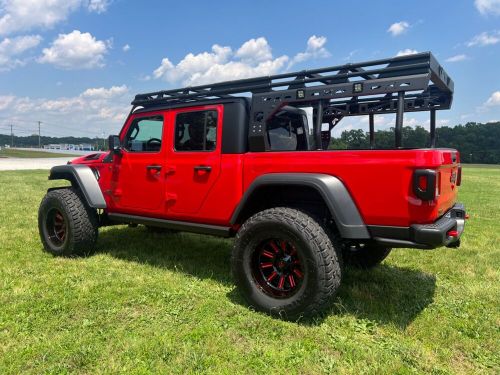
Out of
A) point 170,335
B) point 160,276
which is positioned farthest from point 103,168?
point 170,335

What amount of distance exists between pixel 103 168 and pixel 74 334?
100 inches

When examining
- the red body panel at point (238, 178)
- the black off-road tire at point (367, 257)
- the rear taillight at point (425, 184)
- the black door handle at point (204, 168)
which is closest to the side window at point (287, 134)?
the red body panel at point (238, 178)

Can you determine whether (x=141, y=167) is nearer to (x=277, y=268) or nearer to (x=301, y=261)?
(x=277, y=268)

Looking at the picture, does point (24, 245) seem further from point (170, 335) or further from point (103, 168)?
point (170, 335)

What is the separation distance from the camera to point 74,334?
3.01 metres

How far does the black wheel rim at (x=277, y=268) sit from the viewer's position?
11.0 feet

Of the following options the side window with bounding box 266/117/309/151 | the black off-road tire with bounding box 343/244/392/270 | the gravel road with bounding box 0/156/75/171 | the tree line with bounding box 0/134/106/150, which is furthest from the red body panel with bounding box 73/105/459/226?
the tree line with bounding box 0/134/106/150

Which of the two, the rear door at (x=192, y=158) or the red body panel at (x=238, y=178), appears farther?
the rear door at (x=192, y=158)

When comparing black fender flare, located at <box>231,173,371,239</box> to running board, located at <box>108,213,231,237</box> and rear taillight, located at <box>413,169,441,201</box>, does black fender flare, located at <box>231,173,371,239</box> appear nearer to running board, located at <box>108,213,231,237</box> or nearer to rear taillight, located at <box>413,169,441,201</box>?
rear taillight, located at <box>413,169,441,201</box>

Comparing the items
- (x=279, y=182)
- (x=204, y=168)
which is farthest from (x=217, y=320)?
(x=204, y=168)

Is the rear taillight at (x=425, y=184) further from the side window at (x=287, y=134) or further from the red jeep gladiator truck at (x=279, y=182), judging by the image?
the side window at (x=287, y=134)

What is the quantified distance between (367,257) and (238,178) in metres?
1.88

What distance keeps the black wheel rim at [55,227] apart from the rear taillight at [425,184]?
4.26 meters

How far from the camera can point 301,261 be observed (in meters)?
3.21
